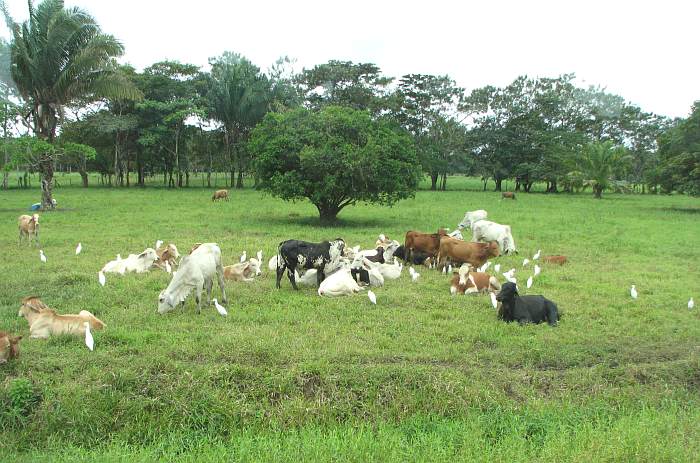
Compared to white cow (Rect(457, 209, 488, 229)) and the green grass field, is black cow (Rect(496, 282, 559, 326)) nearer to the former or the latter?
the green grass field

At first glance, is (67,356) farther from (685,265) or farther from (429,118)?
(429,118)

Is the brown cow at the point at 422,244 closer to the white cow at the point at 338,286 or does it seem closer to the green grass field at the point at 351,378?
the green grass field at the point at 351,378

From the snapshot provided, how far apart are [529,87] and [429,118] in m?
11.6

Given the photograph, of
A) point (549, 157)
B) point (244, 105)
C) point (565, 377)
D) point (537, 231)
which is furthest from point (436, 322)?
point (549, 157)

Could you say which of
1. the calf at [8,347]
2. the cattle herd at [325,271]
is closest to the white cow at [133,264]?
the cattle herd at [325,271]

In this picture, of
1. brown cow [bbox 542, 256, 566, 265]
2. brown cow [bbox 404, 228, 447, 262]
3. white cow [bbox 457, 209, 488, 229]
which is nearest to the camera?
brown cow [bbox 404, 228, 447, 262]

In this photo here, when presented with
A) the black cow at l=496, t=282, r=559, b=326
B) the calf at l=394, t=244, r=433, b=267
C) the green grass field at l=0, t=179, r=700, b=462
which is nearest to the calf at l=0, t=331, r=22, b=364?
the green grass field at l=0, t=179, r=700, b=462

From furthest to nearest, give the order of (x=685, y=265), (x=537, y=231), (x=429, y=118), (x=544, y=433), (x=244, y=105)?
(x=429, y=118) < (x=244, y=105) < (x=537, y=231) < (x=685, y=265) < (x=544, y=433)

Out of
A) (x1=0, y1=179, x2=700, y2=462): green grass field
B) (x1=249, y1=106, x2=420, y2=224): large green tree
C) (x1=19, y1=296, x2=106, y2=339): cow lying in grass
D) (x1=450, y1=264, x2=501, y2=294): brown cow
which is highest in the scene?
(x1=249, y1=106, x2=420, y2=224): large green tree

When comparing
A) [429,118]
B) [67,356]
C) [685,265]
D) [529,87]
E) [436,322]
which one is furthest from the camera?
[529,87]

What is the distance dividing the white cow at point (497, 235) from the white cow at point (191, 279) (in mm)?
8475

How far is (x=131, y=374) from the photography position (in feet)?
20.6

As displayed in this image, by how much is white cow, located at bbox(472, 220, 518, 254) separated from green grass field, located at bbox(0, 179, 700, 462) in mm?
4262

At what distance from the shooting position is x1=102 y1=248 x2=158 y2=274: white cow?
452 inches
